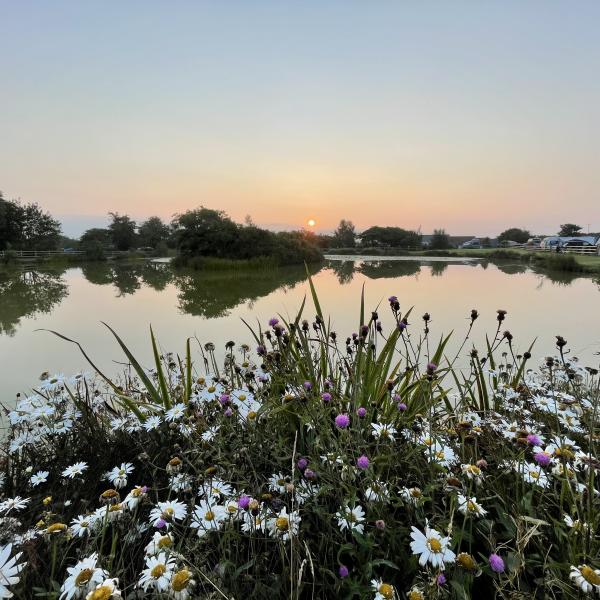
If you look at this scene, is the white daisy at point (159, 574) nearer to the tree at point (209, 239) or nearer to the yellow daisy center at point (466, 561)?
the yellow daisy center at point (466, 561)

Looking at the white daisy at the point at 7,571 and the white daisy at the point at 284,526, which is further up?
the white daisy at the point at 7,571

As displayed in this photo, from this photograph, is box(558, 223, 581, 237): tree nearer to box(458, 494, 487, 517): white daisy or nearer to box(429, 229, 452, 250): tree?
box(429, 229, 452, 250): tree

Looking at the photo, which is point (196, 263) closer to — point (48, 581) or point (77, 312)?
point (77, 312)

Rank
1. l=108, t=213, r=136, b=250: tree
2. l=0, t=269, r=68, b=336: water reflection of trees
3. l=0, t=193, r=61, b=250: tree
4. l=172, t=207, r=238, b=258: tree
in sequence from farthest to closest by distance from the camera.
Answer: l=108, t=213, r=136, b=250: tree → l=0, t=193, r=61, b=250: tree → l=172, t=207, r=238, b=258: tree → l=0, t=269, r=68, b=336: water reflection of trees

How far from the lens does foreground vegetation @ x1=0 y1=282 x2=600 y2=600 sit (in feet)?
2.03

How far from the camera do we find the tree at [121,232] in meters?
42.3

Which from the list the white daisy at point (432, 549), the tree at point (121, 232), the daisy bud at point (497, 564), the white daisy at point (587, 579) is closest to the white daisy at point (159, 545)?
the white daisy at point (432, 549)

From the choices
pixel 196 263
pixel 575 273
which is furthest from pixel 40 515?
pixel 196 263

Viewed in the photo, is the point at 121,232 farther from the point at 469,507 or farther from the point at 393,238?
the point at 469,507

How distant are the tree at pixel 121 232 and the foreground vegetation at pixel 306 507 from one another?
152ft

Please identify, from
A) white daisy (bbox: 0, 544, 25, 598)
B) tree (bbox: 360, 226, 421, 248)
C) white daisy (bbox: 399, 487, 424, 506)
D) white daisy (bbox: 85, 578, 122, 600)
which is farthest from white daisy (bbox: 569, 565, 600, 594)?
tree (bbox: 360, 226, 421, 248)

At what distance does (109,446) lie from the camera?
1.33m

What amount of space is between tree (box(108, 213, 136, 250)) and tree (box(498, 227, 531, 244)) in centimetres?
6024

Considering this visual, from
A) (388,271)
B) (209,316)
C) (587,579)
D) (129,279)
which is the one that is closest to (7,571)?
(587,579)
